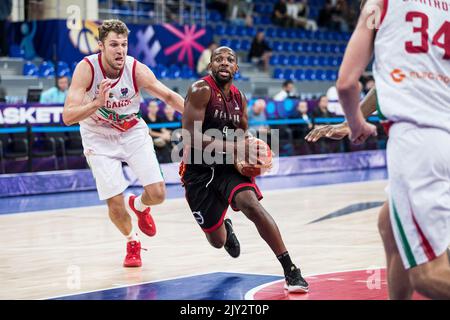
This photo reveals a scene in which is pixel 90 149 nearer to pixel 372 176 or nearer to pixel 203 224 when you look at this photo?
pixel 203 224

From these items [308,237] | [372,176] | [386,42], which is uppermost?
[386,42]

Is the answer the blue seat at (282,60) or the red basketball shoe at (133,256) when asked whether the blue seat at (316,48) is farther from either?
the red basketball shoe at (133,256)

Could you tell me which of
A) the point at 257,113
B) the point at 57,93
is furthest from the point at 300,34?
the point at 57,93

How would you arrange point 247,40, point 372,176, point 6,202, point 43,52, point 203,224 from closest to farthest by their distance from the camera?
point 203,224 → point 6,202 → point 372,176 → point 43,52 → point 247,40

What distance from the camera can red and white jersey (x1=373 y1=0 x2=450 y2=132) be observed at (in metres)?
3.83

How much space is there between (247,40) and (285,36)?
2.00 metres

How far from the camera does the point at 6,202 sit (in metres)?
12.8

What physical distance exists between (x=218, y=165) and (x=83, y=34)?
39.0 feet

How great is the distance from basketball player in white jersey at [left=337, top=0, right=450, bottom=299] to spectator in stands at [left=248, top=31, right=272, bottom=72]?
1934cm

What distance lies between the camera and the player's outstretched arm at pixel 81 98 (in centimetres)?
652

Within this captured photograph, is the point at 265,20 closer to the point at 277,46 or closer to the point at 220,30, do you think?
the point at 277,46

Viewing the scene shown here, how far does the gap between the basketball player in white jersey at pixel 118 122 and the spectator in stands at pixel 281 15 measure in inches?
733

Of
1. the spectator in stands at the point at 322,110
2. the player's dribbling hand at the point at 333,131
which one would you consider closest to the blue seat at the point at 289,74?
the spectator in stands at the point at 322,110
